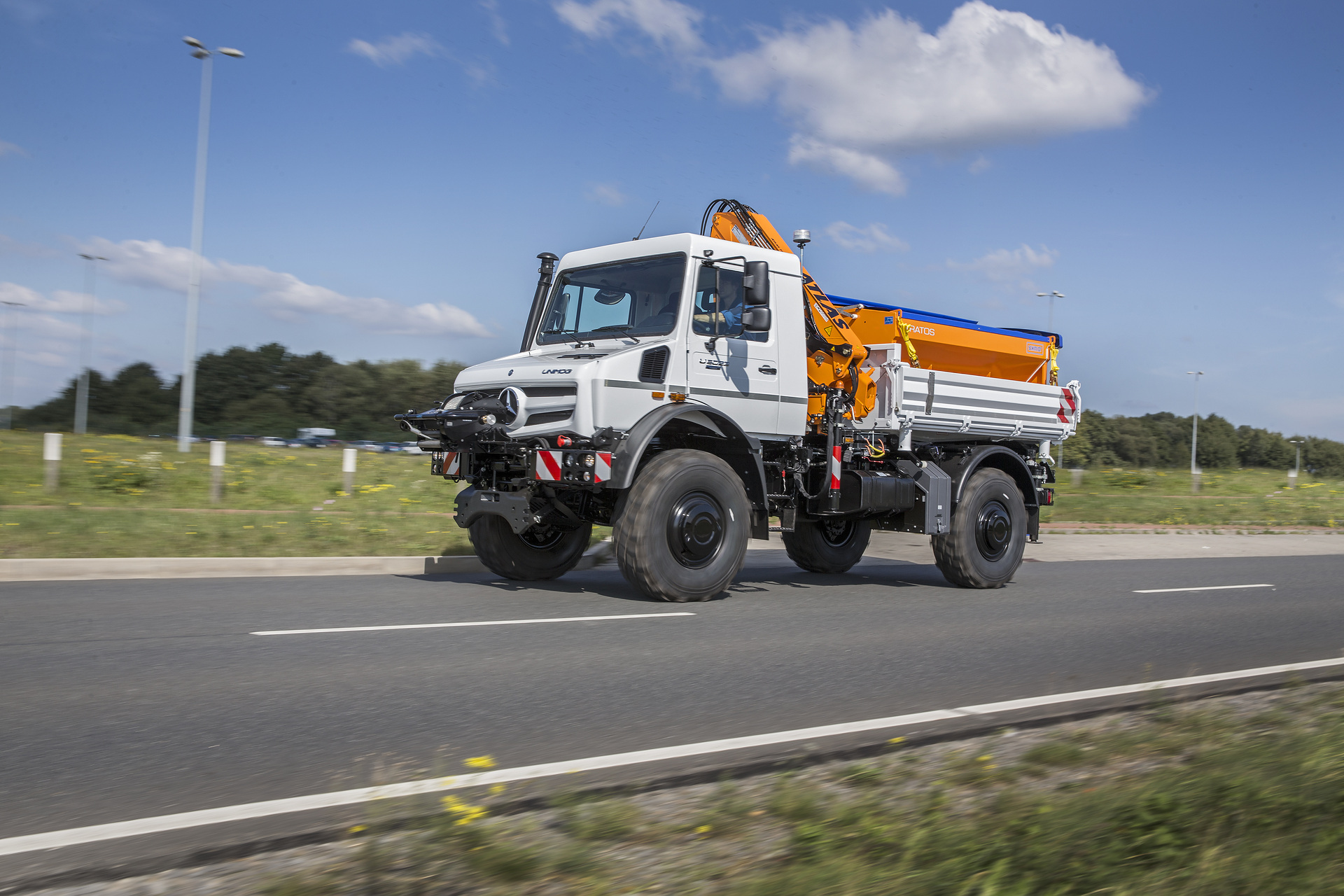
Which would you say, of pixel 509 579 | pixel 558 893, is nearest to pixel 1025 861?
pixel 558 893

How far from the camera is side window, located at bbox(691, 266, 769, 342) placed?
898 cm

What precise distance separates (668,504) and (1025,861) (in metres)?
5.62

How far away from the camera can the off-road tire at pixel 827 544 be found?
38.0ft

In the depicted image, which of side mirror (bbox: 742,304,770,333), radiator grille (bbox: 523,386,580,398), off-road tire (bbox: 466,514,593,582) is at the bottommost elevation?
off-road tire (bbox: 466,514,593,582)

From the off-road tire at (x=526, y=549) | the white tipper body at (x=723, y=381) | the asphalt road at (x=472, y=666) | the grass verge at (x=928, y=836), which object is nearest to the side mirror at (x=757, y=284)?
the white tipper body at (x=723, y=381)

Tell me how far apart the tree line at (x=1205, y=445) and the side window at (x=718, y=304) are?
313ft

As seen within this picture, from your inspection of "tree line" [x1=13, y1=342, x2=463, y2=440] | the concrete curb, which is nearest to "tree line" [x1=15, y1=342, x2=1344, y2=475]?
"tree line" [x1=13, y1=342, x2=463, y2=440]

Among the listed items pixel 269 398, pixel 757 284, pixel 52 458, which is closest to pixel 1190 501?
pixel 757 284

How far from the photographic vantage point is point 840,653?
21.7 ft

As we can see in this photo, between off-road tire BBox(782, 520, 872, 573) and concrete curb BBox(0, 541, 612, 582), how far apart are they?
8.24ft

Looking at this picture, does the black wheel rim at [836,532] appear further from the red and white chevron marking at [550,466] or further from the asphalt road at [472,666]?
the red and white chevron marking at [550,466]

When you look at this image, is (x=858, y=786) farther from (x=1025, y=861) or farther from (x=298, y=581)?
(x=298, y=581)

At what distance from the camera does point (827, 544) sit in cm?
1173

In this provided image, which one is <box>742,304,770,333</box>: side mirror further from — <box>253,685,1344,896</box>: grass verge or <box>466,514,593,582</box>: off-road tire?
<box>253,685,1344,896</box>: grass verge
